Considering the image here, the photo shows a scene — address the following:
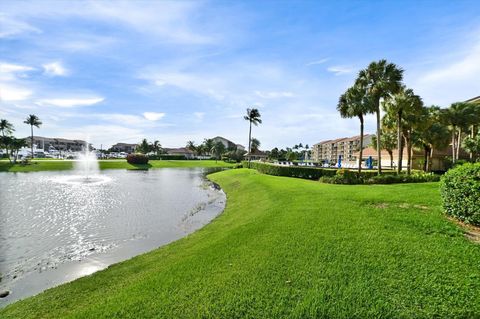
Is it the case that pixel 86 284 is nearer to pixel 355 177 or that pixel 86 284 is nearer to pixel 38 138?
pixel 355 177

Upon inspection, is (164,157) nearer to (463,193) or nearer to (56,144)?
(56,144)

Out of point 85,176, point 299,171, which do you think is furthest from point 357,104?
point 85,176

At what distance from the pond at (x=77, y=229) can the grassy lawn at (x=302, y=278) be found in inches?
79.1

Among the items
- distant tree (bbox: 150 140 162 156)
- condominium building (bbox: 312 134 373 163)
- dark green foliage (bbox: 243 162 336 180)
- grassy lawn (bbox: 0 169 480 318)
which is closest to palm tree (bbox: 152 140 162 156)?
distant tree (bbox: 150 140 162 156)

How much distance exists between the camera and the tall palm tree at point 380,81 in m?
27.6

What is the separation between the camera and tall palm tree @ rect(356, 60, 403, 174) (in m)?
27.6

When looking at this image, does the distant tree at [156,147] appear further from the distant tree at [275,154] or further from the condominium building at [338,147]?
the condominium building at [338,147]

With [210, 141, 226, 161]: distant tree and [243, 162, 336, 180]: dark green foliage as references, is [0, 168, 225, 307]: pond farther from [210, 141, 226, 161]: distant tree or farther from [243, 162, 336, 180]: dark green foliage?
[210, 141, 226, 161]: distant tree

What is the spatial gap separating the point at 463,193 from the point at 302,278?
22.7ft

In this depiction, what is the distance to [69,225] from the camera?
15969 mm

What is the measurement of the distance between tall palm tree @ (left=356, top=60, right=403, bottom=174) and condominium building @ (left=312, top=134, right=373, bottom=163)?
85958 mm

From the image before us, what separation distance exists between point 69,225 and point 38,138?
168 meters

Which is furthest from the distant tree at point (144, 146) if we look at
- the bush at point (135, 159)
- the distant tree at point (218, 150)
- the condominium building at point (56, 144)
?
the condominium building at point (56, 144)

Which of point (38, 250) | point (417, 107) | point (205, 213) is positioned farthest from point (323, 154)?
point (38, 250)
